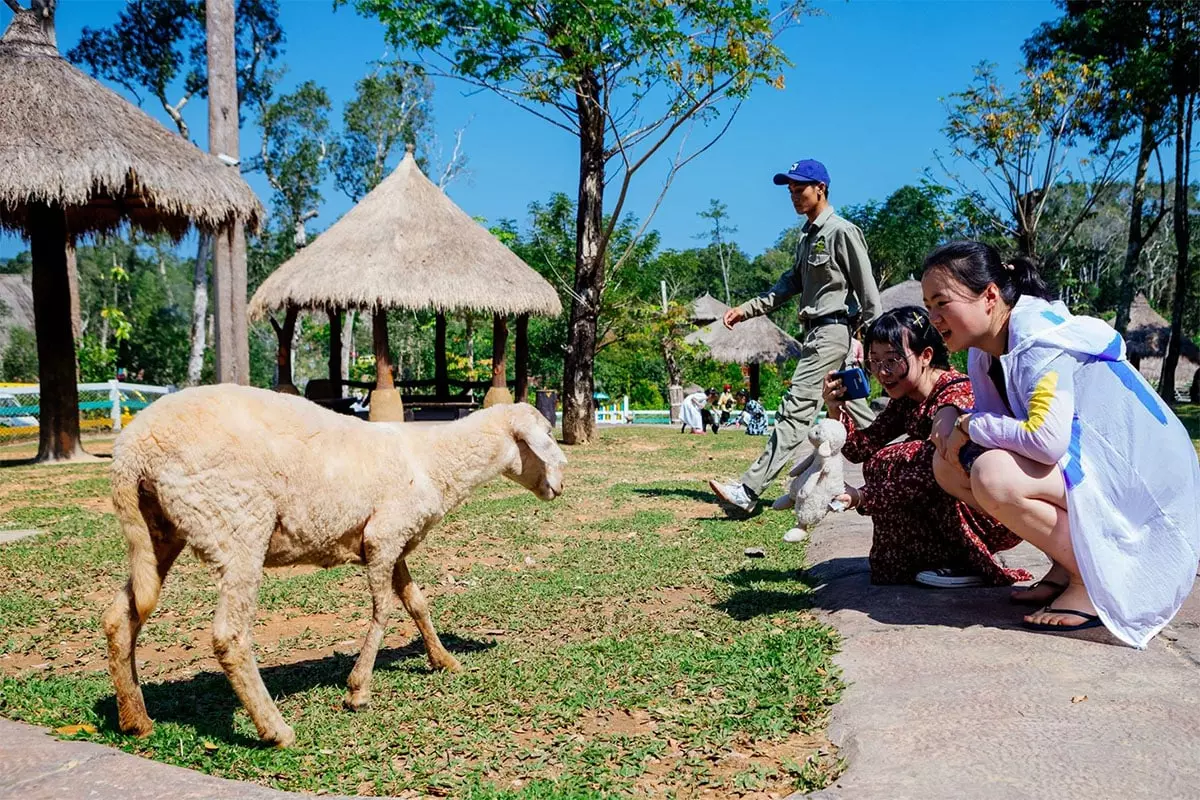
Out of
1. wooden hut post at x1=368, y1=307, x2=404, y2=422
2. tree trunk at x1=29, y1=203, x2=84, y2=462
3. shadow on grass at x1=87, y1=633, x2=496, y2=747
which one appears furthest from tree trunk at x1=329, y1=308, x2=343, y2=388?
shadow on grass at x1=87, y1=633, x2=496, y2=747

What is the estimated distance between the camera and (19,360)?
2883cm

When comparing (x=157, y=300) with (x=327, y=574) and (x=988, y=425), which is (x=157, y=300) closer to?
(x=327, y=574)

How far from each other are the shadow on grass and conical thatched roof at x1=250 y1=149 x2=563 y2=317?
1025 cm

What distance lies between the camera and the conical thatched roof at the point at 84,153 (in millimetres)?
10625

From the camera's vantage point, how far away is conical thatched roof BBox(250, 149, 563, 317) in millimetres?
13766

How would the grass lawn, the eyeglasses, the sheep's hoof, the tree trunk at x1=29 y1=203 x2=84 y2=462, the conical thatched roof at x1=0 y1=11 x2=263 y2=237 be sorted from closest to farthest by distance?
the grass lawn < the eyeglasses < the sheep's hoof < the conical thatched roof at x1=0 y1=11 x2=263 y2=237 < the tree trunk at x1=29 y1=203 x2=84 y2=462

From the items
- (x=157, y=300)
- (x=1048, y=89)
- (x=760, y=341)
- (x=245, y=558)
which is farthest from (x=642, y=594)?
(x=157, y=300)

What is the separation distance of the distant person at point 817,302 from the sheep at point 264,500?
2813 mm

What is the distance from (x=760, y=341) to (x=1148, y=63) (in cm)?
1315

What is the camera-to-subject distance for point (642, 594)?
475cm

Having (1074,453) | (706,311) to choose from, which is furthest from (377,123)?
(1074,453)

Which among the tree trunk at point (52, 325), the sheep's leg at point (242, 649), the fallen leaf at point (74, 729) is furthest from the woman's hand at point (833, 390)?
the tree trunk at point (52, 325)

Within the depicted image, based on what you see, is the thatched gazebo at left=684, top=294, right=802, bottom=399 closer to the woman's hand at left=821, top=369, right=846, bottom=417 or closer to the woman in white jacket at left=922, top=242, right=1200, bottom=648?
the woman's hand at left=821, top=369, right=846, bottom=417

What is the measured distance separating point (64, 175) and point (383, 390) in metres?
4.94
